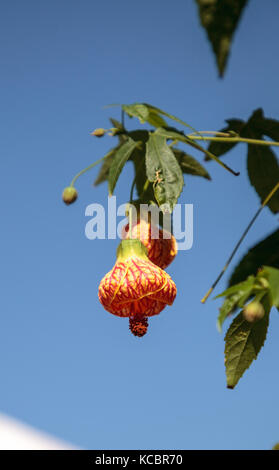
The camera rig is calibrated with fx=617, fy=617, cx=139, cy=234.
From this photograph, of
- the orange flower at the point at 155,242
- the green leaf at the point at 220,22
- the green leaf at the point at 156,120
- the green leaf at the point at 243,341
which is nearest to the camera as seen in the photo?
the green leaf at the point at 220,22

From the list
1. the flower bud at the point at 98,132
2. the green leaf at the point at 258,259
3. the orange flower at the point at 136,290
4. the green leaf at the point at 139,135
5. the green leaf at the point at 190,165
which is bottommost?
the green leaf at the point at 258,259

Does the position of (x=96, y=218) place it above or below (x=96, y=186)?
below

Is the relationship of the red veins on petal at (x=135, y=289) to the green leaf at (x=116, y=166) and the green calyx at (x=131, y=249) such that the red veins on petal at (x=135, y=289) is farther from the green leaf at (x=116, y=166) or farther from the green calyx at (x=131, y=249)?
the green leaf at (x=116, y=166)

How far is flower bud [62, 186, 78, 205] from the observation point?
1869 mm

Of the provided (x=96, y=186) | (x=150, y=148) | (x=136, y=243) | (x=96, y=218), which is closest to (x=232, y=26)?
(x=150, y=148)

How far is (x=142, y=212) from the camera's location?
5.95ft

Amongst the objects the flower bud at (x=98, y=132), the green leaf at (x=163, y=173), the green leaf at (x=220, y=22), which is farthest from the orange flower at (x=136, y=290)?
the green leaf at (x=220, y=22)

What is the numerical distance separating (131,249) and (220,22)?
119cm

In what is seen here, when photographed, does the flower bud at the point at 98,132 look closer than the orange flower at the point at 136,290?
No

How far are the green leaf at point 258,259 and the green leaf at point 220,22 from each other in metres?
0.62

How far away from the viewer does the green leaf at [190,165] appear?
192cm

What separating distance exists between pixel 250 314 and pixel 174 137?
0.67 metres

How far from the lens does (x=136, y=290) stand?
166 centimetres

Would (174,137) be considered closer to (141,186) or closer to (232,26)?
(141,186)
